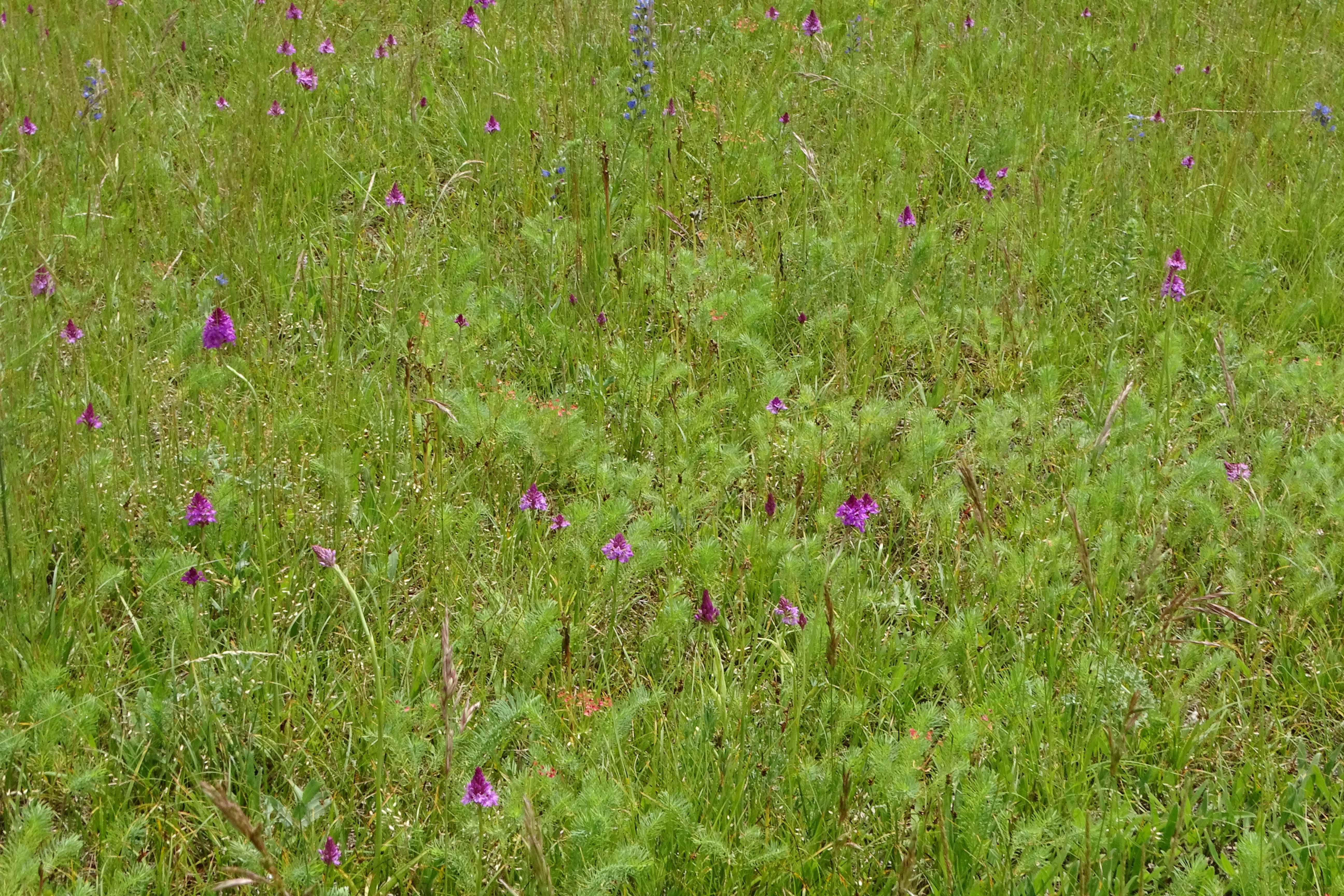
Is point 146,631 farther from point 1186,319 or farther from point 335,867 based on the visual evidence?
point 1186,319

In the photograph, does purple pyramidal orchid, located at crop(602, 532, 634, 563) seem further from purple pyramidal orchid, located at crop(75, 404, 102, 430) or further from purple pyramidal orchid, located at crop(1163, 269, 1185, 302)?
purple pyramidal orchid, located at crop(1163, 269, 1185, 302)

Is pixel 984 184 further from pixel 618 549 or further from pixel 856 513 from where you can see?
pixel 618 549

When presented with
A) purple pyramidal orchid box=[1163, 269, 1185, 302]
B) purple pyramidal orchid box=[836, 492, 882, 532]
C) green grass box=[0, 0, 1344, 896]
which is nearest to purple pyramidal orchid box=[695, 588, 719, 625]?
green grass box=[0, 0, 1344, 896]

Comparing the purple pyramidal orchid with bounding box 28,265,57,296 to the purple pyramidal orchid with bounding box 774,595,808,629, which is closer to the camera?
the purple pyramidal orchid with bounding box 774,595,808,629

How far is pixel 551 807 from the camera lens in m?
1.86

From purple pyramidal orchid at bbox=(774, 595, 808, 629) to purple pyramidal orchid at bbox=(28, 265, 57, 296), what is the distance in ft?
6.37

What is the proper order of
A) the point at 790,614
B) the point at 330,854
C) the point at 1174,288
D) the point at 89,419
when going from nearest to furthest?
the point at 330,854, the point at 790,614, the point at 89,419, the point at 1174,288

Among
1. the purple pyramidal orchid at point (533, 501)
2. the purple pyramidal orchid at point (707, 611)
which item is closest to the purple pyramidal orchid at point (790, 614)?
the purple pyramidal orchid at point (707, 611)

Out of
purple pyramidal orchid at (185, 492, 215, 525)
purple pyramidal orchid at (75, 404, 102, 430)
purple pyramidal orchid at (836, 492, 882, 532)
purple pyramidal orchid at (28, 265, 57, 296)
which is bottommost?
purple pyramidal orchid at (836, 492, 882, 532)

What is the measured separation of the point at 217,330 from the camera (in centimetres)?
273

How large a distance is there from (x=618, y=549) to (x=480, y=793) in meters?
0.69

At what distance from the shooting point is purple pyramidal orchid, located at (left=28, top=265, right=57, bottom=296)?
108 inches

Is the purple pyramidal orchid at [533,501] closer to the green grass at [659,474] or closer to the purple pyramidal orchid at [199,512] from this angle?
the green grass at [659,474]

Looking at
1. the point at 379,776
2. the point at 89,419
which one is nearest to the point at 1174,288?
the point at 379,776
